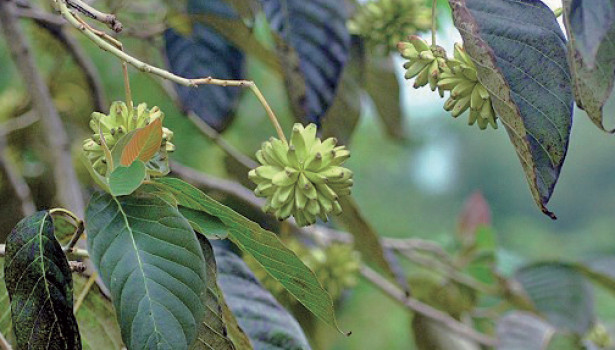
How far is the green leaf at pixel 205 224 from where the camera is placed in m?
0.57

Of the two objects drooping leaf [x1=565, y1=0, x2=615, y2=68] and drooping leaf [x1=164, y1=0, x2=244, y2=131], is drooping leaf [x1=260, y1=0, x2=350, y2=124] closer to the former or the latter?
drooping leaf [x1=164, y1=0, x2=244, y2=131]

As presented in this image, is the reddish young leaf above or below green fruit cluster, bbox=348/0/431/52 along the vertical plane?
above

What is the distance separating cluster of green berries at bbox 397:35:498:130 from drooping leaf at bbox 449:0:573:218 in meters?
0.05

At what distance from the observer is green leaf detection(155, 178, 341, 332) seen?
1.85ft

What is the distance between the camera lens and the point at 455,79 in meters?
0.60

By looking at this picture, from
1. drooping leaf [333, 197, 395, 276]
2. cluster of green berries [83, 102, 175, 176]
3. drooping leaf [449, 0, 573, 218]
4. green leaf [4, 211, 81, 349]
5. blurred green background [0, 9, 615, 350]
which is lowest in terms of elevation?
blurred green background [0, 9, 615, 350]

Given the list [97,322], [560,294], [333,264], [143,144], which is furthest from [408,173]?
[143,144]

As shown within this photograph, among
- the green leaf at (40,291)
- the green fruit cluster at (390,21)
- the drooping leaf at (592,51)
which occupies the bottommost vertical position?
the green fruit cluster at (390,21)

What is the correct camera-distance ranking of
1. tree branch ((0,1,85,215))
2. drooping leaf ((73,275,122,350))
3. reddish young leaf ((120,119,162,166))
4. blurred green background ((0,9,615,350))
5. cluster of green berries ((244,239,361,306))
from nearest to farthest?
reddish young leaf ((120,119,162,166)) → drooping leaf ((73,275,122,350)) → tree branch ((0,1,85,215)) → cluster of green berries ((244,239,361,306)) → blurred green background ((0,9,615,350))

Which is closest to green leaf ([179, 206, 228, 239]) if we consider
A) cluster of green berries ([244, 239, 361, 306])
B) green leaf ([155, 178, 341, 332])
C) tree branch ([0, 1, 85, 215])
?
green leaf ([155, 178, 341, 332])

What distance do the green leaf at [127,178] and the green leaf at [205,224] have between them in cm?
6

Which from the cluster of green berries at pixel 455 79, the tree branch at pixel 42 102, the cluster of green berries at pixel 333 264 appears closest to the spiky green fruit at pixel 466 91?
the cluster of green berries at pixel 455 79

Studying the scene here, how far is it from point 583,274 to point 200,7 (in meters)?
0.88

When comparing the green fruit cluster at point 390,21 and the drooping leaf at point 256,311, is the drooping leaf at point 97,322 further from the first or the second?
the green fruit cluster at point 390,21
